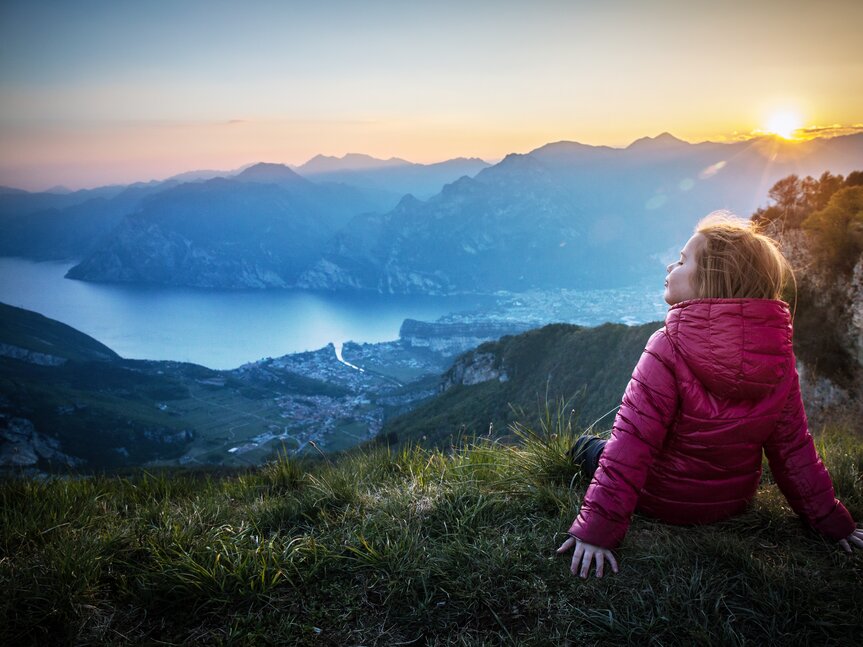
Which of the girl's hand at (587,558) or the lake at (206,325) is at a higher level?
the girl's hand at (587,558)

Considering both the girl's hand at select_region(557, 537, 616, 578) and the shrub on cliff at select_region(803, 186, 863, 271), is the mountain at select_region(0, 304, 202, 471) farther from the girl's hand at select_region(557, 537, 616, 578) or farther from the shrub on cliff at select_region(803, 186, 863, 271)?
the shrub on cliff at select_region(803, 186, 863, 271)

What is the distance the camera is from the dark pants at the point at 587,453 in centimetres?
280

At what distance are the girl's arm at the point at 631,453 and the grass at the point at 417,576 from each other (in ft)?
0.68

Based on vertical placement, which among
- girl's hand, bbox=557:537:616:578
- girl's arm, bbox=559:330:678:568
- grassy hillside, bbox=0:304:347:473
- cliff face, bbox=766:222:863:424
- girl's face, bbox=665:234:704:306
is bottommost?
grassy hillside, bbox=0:304:347:473

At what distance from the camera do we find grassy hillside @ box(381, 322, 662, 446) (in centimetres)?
4784

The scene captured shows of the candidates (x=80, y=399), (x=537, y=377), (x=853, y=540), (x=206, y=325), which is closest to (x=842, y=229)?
(x=853, y=540)

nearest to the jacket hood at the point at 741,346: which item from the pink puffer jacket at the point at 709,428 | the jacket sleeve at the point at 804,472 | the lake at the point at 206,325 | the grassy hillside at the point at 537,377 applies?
the pink puffer jacket at the point at 709,428

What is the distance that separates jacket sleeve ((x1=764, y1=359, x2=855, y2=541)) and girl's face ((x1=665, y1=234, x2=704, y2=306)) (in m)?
0.68

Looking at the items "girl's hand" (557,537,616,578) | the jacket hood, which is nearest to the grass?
"girl's hand" (557,537,616,578)

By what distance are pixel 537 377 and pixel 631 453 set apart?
59954 millimetres

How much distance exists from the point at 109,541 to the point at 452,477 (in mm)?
1980

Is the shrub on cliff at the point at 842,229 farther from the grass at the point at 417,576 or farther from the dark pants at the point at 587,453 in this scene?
the dark pants at the point at 587,453

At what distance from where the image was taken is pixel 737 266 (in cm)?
213

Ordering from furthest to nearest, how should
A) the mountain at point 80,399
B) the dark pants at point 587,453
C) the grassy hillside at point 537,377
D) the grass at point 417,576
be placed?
1. the mountain at point 80,399
2. the grassy hillside at point 537,377
3. the dark pants at point 587,453
4. the grass at point 417,576
